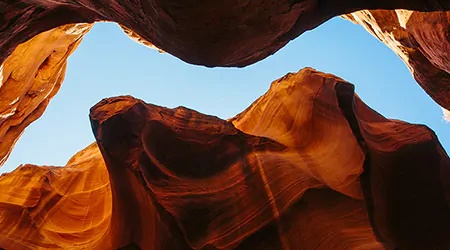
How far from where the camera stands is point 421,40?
21.2 feet

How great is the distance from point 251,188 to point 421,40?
4.23 meters

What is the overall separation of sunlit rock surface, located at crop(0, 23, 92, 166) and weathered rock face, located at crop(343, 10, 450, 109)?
8.02 metres

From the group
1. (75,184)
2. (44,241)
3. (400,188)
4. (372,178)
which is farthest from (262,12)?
(75,184)

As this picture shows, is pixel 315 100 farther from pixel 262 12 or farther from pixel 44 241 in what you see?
pixel 44 241

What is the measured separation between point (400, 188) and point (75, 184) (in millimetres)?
7183

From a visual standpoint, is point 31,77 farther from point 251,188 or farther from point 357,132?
point 357,132

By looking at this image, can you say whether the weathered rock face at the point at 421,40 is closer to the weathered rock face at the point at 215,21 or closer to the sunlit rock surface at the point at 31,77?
the weathered rock face at the point at 215,21

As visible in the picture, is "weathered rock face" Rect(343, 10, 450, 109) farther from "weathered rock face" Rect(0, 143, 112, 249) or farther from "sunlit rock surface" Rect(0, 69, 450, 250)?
"weathered rock face" Rect(0, 143, 112, 249)

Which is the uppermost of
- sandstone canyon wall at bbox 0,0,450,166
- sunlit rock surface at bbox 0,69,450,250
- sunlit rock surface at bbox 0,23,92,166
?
sunlit rock surface at bbox 0,23,92,166

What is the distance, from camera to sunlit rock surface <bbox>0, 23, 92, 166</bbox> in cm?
803

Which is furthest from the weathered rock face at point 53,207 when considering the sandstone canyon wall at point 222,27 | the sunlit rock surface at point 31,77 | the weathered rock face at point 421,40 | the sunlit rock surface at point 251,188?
the weathered rock face at point 421,40

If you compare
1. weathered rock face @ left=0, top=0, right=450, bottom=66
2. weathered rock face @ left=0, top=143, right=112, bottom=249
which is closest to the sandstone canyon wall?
weathered rock face @ left=0, top=0, right=450, bottom=66

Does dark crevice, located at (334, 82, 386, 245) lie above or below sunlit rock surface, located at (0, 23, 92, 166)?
below

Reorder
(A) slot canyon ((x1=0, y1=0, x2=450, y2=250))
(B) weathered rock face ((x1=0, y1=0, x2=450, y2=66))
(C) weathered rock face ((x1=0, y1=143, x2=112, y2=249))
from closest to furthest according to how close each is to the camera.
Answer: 1. (B) weathered rock face ((x1=0, y1=0, x2=450, y2=66))
2. (A) slot canyon ((x1=0, y1=0, x2=450, y2=250))
3. (C) weathered rock face ((x1=0, y1=143, x2=112, y2=249))
